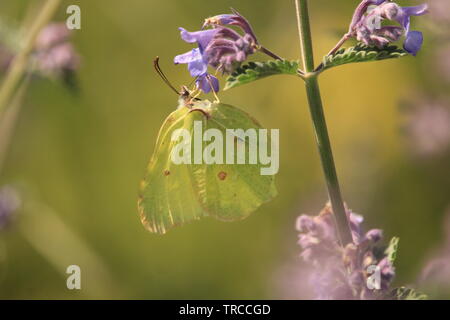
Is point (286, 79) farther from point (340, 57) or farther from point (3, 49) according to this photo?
point (340, 57)

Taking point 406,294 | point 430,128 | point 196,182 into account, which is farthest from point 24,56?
point 430,128

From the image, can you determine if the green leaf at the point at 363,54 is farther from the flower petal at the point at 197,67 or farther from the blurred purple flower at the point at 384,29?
the flower petal at the point at 197,67

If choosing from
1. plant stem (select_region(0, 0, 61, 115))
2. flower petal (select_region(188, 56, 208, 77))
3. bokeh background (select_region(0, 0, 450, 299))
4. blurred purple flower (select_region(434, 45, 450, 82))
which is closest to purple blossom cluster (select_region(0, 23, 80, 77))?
plant stem (select_region(0, 0, 61, 115))

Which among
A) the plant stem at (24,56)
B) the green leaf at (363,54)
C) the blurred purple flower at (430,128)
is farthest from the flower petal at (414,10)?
the blurred purple flower at (430,128)

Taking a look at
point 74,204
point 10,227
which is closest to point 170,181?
point 10,227

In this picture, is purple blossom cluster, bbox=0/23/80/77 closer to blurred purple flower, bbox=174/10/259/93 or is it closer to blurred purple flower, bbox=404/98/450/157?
blurred purple flower, bbox=174/10/259/93

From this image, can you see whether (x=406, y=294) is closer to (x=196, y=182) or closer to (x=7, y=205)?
(x=196, y=182)
